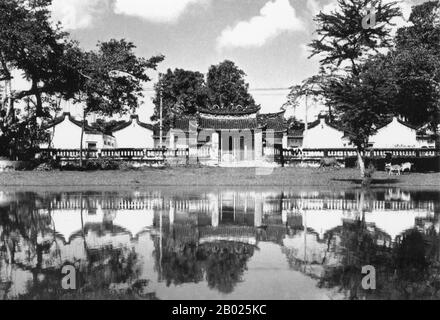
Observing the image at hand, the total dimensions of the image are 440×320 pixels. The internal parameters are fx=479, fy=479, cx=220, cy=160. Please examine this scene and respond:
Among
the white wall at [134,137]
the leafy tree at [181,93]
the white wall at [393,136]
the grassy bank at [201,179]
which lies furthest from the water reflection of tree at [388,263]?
the leafy tree at [181,93]

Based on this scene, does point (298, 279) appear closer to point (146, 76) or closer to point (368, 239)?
point (368, 239)

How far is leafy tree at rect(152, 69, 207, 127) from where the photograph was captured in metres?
59.1

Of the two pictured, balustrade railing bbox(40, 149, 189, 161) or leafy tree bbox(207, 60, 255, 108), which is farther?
leafy tree bbox(207, 60, 255, 108)

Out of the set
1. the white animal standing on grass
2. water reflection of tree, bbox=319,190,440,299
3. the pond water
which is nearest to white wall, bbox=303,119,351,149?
the white animal standing on grass

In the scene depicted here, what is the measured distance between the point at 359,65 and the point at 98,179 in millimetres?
17007

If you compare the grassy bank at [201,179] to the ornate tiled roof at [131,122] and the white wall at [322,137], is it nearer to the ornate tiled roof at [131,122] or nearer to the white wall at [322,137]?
the white wall at [322,137]

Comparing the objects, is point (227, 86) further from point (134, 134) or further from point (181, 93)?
point (134, 134)

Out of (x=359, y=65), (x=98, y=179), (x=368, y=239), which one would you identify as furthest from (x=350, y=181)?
(x=368, y=239)

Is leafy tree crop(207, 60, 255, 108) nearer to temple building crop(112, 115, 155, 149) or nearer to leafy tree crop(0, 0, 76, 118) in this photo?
temple building crop(112, 115, 155, 149)

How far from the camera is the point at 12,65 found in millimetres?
30250

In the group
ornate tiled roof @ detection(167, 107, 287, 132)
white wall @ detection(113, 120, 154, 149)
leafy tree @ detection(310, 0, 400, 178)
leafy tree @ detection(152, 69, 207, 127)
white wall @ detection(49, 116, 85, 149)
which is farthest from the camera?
leafy tree @ detection(152, 69, 207, 127)

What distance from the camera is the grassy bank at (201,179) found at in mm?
26094

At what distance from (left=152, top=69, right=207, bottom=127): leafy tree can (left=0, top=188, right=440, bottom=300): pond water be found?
4378cm
